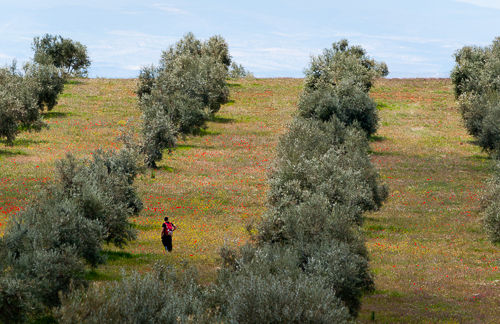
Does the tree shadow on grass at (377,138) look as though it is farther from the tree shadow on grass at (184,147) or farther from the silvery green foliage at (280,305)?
the silvery green foliage at (280,305)

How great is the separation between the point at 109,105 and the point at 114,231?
6321 cm

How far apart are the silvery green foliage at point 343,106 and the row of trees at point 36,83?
2960 cm

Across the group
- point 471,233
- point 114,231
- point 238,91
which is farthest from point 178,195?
point 238,91

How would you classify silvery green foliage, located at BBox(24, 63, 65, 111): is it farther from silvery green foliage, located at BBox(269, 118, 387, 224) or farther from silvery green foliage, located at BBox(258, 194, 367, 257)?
silvery green foliage, located at BBox(258, 194, 367, 257)

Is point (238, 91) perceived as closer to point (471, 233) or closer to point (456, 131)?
point (456, 131)

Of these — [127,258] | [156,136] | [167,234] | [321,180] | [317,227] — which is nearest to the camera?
[317,227]

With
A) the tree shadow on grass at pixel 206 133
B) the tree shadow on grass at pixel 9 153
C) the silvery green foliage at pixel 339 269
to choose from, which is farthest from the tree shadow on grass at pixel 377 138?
the silvery green foliage at pixel 339 269

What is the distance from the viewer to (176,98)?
69938 mm

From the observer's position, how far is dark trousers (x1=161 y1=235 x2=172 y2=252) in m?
30.8

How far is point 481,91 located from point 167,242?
54118 millimetres

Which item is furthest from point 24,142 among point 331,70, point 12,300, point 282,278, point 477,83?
point 477,83

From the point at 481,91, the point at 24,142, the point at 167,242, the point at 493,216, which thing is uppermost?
the point at 481,91

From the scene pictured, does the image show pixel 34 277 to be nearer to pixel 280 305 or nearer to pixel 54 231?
pixel 54 231

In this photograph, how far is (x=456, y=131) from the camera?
7950cm
